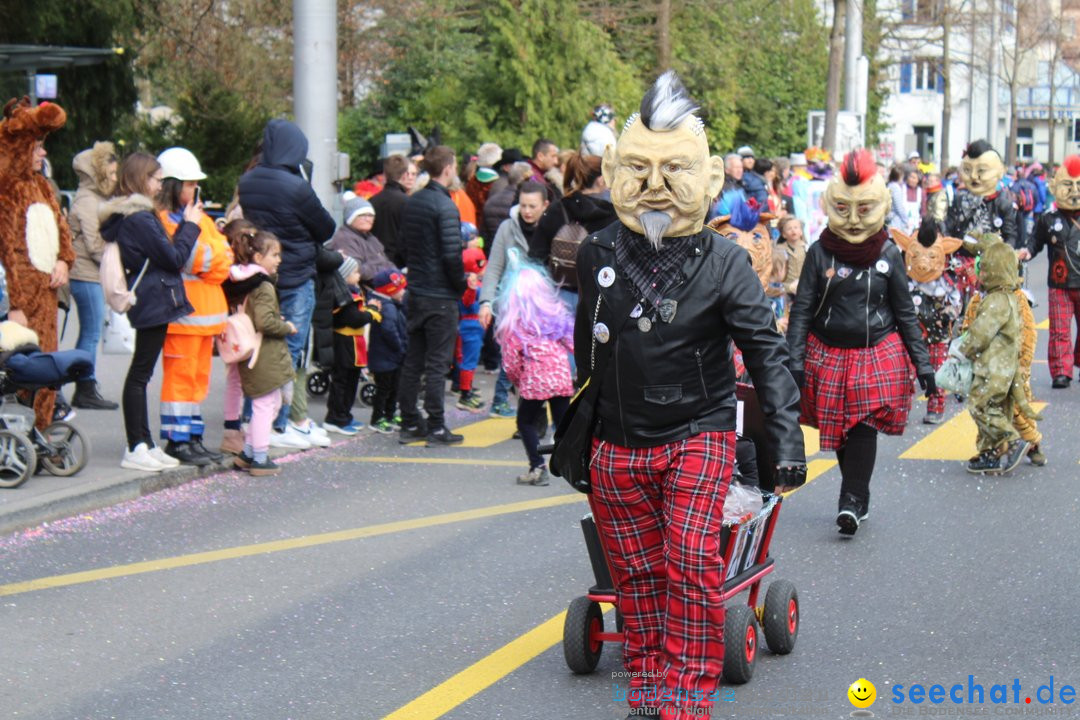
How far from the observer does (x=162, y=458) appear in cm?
950

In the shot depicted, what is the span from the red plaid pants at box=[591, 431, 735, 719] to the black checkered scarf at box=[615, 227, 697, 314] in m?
0.49

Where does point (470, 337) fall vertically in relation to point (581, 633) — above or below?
above

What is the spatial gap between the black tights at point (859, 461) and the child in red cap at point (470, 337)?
15.9ft

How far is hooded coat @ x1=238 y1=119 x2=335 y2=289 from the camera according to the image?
33.7ft

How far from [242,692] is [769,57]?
118ft

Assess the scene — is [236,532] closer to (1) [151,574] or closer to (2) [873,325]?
(1) [151,574]

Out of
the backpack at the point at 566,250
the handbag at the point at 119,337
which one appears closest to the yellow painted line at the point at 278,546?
the backpack at the point at 566,250

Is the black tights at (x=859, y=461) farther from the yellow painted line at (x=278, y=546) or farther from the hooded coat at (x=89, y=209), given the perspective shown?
the hooded coat at (x=89, y=209)

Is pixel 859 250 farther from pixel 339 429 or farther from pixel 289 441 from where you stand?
pixel 339 429

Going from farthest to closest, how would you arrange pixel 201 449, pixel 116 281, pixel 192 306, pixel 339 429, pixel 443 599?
pixel 339 429
pixel 201 449
pixel 192 306
pixel 116 281
pixel 443 599

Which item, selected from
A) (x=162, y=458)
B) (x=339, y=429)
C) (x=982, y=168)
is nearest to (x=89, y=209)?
(x=339, y=429)

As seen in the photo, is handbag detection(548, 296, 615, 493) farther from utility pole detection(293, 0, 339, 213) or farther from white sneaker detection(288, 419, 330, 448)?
utility pole detection(293, 0, 339, 213)

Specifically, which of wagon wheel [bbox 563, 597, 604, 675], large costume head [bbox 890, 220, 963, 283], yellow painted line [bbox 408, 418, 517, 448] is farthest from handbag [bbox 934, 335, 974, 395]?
wagon wheel [bbox 563, 597, 604, 675]

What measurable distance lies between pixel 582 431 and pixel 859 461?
3.28 meters
